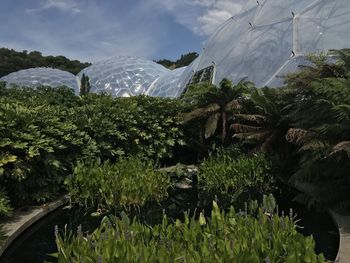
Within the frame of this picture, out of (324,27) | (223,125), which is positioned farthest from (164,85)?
(223,125)

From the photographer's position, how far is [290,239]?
3.20 m

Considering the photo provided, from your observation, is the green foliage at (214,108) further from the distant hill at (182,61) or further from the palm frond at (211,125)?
the distant hill at (182,61)

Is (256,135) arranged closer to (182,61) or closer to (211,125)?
(211,125)

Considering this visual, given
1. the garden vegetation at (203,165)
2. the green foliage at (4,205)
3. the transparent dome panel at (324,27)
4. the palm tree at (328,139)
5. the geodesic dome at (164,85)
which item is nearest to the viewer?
the garden vegetation at (203,165)

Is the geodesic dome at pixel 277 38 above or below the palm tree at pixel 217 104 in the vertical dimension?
above

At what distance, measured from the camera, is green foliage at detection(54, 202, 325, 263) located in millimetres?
2936

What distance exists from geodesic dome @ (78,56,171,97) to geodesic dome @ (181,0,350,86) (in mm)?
11420

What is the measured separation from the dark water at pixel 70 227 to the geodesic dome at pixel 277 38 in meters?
4.41

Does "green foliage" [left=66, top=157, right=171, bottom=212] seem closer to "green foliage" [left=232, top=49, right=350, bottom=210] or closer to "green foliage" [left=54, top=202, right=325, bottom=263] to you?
"green foliage" [left=232, top=49, right=350, bottom=210]

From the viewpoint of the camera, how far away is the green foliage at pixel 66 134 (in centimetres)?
606

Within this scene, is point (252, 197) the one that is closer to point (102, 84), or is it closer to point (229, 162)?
point (229, 162)

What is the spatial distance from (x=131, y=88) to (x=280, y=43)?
618 inches

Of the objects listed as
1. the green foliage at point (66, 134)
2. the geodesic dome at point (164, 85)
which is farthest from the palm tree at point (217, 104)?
the geodesic dome at point (164, 85)

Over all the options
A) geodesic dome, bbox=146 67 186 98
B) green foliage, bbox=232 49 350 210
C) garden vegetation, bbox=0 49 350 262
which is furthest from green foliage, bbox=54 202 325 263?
geodesic dome, bbox=146 67 186 98
